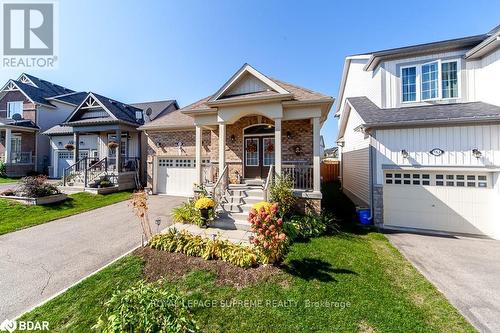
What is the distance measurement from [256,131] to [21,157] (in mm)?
23228

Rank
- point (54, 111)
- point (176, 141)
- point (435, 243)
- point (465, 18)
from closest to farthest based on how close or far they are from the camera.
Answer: point (435, 243)
point (465, 18)
point (176, 141)
point (54, 111)

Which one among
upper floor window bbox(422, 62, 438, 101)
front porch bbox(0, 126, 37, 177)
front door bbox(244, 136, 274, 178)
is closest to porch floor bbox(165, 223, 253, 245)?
front door bbox(244, 136, 274, 178)

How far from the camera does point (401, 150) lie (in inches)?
313

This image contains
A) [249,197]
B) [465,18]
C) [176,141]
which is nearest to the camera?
[249,197]

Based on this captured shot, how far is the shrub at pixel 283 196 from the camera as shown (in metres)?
7.38

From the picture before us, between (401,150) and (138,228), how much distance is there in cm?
1049

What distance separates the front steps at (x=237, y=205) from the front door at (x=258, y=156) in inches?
50.0

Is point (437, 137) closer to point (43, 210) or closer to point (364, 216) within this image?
point (364, 216)

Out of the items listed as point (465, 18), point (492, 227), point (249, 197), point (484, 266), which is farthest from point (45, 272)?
point (465, 18)

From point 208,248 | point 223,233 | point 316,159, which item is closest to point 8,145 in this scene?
point 223,233

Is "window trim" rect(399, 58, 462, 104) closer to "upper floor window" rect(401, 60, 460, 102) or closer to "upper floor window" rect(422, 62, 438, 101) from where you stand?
"upper floor window" rect(401, 60, 460, 102)

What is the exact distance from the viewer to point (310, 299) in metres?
3.81

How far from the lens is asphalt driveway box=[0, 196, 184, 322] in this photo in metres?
4.29

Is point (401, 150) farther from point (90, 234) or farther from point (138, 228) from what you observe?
point (90, 234)
